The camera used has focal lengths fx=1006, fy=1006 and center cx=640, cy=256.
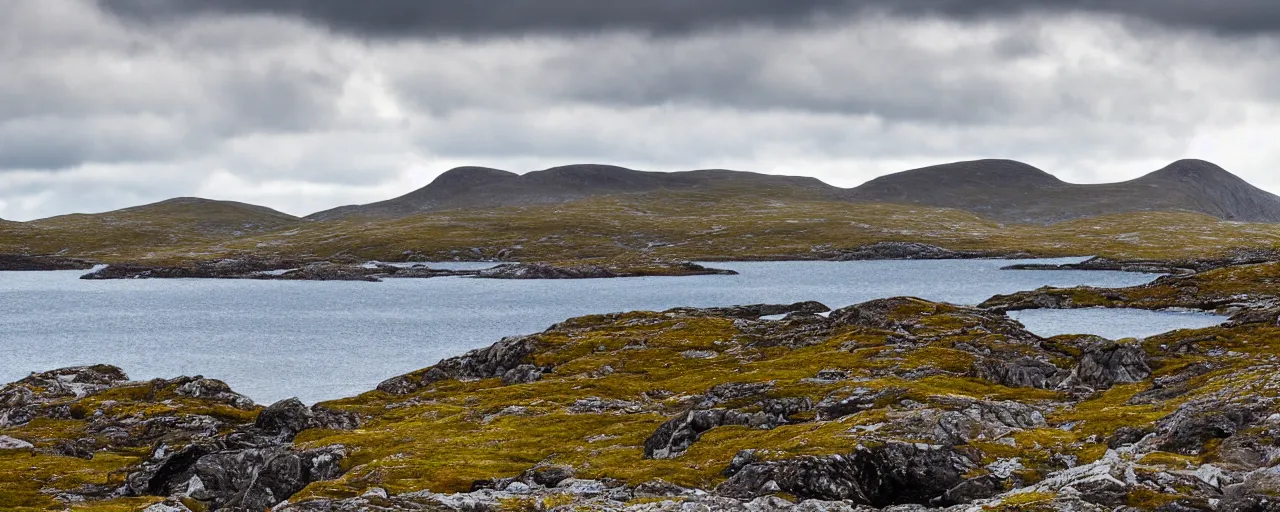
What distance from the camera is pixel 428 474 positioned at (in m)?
43.4

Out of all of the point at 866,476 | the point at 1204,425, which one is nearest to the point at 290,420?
the point at 866,476

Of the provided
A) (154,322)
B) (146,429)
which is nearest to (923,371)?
(146,429)

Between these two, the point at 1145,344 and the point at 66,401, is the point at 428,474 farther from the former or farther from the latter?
the point at 1145,344

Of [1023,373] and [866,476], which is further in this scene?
[1023,373]

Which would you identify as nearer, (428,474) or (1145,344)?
(428,474)

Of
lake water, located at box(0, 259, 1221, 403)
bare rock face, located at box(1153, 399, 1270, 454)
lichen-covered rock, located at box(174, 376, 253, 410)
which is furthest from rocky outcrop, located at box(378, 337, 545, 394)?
bare rock face, located at box(1153, 399, 1270, 454)

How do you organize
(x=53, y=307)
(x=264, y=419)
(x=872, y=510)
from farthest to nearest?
1. (x=53, y=307)
2. (x=264, y=419)
3. (x=872, y=510)

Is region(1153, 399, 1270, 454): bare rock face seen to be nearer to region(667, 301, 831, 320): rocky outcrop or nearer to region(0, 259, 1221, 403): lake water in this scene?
region(0, 259, 1221, 403): lake water

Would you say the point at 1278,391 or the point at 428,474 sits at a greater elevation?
the point at 1278,391

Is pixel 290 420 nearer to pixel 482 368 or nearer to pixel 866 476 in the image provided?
pixel 482 368

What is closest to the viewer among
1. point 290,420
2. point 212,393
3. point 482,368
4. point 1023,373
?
point 290,420

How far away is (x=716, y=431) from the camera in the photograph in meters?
49.9

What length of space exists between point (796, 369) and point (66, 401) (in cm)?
5389

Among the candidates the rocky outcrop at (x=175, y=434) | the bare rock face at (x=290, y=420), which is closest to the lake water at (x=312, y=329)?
the rocky outcrop at (x=175, y=434)
